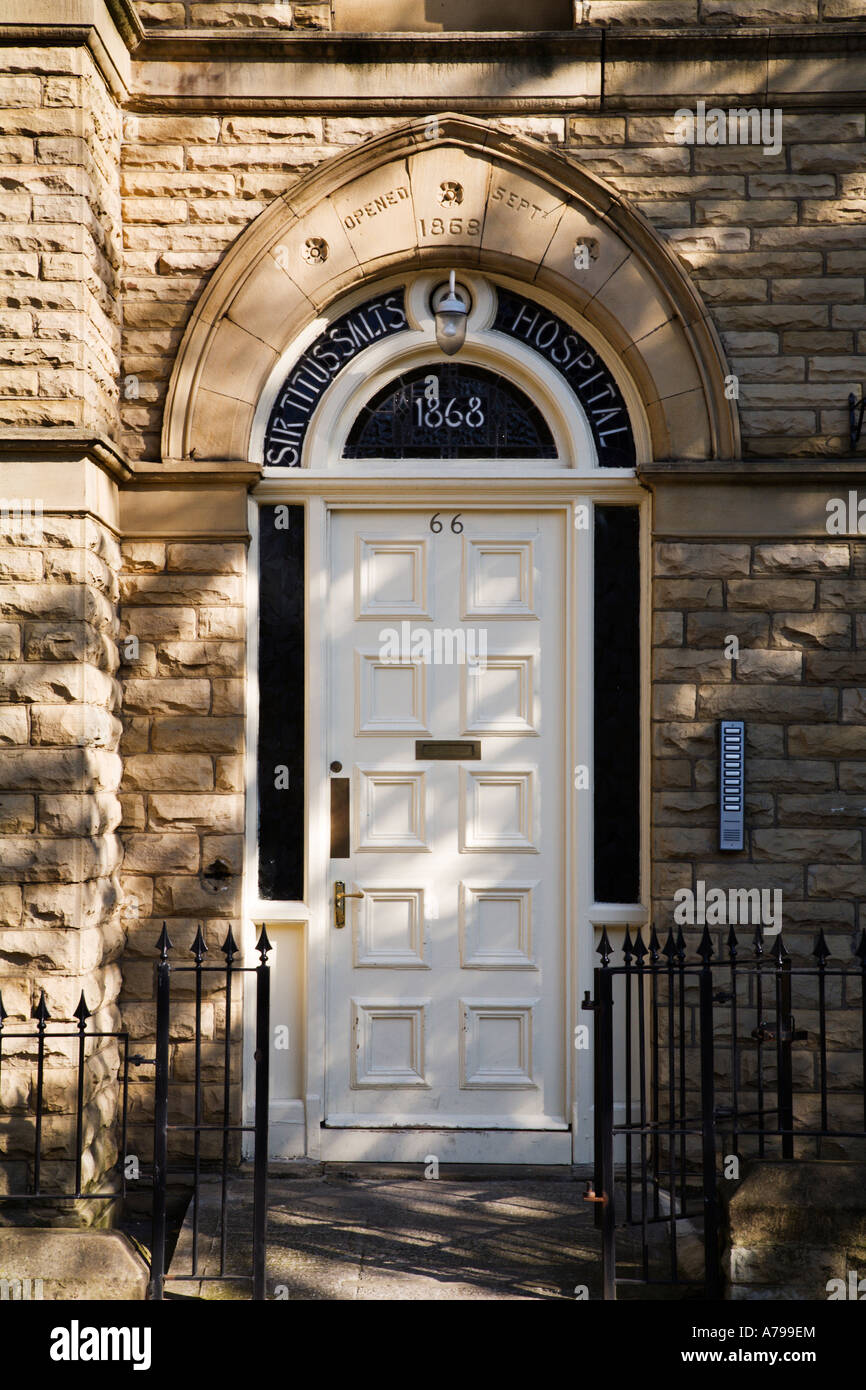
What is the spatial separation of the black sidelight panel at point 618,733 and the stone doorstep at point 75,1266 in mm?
2650

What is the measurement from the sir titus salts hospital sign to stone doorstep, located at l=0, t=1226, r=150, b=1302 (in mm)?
3442

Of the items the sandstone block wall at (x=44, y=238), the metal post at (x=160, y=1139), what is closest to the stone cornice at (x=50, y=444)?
the sandstone block wall at (x=44, y=238)

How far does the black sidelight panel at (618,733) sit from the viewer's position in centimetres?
590

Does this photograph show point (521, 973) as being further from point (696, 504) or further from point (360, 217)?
point (360, 217)

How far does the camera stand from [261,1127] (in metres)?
4.52

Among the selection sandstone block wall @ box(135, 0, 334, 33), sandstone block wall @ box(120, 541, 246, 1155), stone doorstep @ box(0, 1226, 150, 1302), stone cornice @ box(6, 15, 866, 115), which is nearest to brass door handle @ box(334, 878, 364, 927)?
sandstone block wall @ box(120, 541, 246, 1155)

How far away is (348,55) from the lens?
5.80 metres

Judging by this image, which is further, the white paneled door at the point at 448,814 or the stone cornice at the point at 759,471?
the white paneled door at the point at 448,814

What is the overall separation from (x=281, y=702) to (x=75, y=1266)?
256 cm

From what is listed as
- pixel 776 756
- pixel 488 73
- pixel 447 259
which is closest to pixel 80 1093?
pixel 776 756

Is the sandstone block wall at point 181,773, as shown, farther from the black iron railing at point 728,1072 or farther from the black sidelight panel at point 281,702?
the black iron railing at point 728,1072

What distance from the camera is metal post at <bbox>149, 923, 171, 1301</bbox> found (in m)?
4.43

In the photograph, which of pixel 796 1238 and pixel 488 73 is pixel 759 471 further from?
pixel 796 1238

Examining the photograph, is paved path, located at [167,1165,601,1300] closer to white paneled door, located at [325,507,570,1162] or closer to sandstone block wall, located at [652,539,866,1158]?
white paneled door, located at [325,507,570,1162]
